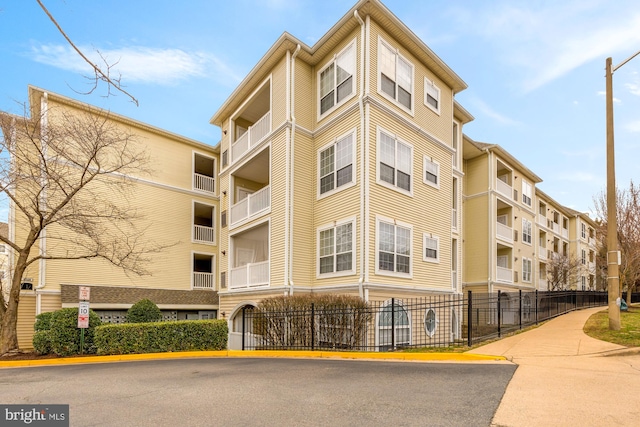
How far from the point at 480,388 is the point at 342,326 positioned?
6005mm

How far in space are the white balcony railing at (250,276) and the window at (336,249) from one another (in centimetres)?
261

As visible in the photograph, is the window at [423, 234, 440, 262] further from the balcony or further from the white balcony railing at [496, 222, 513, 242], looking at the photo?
the balcony

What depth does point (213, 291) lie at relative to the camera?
2294cm

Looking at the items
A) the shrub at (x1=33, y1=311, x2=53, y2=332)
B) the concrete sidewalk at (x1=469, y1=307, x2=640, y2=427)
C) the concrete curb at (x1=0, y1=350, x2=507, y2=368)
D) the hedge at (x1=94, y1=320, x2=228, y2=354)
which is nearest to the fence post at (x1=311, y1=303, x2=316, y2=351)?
the concrete curb at (x1=0, y1=350, x2=507, y2=368)

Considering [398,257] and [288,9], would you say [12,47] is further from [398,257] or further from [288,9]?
[398,257]

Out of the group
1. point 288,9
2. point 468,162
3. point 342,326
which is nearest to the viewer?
point 288,9

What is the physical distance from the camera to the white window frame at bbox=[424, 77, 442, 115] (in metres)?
17.6

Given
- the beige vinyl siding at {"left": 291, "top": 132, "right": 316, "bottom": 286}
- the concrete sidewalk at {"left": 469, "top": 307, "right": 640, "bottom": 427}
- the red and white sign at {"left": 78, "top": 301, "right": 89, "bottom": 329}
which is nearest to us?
the concrete sidewalk at {"left": 469, "top": 307, "right": 640, "bottom": 427}

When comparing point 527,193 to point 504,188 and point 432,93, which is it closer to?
point 504,188

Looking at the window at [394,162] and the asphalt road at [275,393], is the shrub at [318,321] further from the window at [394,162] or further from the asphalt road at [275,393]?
the window at [394,162]

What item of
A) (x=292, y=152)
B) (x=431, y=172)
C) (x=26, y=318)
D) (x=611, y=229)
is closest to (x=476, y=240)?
(x=431, y=172)

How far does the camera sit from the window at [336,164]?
14922 millimetres

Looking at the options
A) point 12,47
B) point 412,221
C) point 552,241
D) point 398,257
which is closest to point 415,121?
point 412,221

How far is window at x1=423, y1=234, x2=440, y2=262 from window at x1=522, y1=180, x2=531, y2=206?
16360 mm
